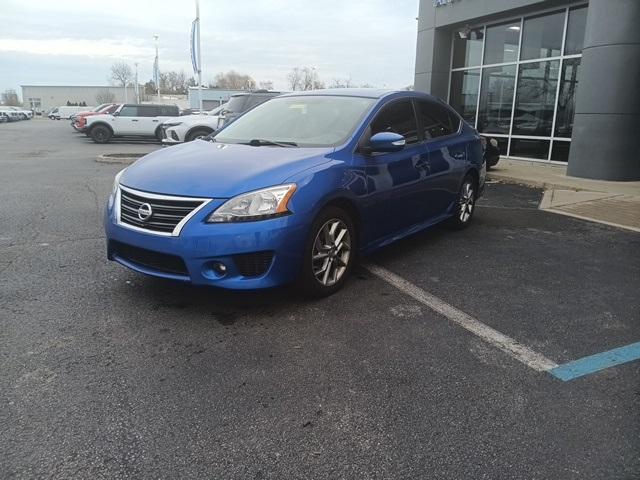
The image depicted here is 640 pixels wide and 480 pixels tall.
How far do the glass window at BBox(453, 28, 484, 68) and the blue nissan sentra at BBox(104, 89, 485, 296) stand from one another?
1134cm

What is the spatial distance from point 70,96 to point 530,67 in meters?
113

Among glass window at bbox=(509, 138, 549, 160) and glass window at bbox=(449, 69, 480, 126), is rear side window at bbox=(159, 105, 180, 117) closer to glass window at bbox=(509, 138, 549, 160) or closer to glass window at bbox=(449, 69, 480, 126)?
glass window at bbox=(449, 69, 480, 126)

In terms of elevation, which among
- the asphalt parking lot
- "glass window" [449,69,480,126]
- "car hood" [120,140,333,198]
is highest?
"glass window" [449,69,480,126]

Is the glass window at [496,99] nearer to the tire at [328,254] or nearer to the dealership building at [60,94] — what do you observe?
the tire at [328,254]

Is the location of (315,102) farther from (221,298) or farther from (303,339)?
(303,339)

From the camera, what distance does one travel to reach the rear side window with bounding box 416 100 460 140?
18.3 ft

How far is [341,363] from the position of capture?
10.6 ft

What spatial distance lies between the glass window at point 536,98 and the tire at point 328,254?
35.8ft

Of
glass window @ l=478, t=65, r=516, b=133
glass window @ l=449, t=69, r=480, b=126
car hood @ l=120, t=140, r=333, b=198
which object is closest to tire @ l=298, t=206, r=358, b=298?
car hood @ l=120, t=140, r=333, b=198

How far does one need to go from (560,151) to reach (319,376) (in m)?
12.1

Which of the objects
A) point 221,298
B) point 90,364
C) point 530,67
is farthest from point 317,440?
point 530,67

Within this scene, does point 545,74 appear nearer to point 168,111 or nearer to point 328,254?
point 328,254

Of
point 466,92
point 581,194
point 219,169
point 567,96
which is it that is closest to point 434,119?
point 219,169

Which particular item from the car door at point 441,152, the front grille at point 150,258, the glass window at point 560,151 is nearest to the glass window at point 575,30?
the glass window at point 560,151
